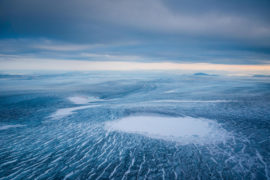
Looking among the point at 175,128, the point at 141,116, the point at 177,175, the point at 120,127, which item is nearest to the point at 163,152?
the point at 177,175

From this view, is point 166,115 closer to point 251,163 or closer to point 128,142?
point 128,142

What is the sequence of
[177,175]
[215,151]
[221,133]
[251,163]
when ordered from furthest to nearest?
[221,133] → [215,151] → [251,163] → [177,175]

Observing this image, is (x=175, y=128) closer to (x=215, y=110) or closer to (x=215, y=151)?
(x=215, y=151)

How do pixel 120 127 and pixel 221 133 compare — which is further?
pixel 120 127

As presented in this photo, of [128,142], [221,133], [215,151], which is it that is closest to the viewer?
[215,151]

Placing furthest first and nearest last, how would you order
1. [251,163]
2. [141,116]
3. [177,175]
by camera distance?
[141,116] < [251,163] < [177,175]

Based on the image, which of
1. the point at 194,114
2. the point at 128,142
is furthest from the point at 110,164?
the point at 194,114
